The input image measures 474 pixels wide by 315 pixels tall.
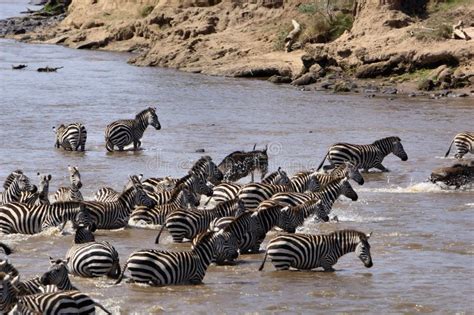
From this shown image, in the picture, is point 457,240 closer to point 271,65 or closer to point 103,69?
point 271,65

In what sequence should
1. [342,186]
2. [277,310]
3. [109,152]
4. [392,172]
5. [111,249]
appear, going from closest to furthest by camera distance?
[277,310], [111,249], [342,186], [392,172], [109,152]

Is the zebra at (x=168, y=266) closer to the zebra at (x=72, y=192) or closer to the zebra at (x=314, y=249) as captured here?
the zebra at (x=314, y=249)

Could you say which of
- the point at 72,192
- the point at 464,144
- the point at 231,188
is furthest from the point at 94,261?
the point at 464,144

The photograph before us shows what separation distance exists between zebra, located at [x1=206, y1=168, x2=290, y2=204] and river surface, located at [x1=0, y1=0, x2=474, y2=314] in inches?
40.3

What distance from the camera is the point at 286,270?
13031mm

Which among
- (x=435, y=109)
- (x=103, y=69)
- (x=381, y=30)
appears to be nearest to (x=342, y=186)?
(x=435, y=109)

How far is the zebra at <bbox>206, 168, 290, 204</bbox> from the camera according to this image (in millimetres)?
16406

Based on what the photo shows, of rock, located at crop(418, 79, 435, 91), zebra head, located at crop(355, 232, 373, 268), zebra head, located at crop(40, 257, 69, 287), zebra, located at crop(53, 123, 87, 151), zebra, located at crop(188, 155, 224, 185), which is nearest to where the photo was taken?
zebra head, located at crop(40, 257, 69, 287)

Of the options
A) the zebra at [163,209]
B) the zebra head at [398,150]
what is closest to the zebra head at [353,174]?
the zebra head at [398,150]

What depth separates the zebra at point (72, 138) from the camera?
2366cm

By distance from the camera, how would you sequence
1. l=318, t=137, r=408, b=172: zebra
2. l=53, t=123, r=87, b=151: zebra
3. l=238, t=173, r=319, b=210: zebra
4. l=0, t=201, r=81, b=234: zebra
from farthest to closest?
l=53, t=123, r=87, b=151: zebra < l=318, t=137, r=408, b=172: zebra < l=238, t=173, r=319, b=210: zebra < l=0, t=201, r=81, b=234: zebra

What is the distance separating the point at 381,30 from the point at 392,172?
15.7m

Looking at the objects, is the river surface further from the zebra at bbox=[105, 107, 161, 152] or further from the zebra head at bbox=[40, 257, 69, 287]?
the zebra head at bbox=[40, 257, 69, 287]

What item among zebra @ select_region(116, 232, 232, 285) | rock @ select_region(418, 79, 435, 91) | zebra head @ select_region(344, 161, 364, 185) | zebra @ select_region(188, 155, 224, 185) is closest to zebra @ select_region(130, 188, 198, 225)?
zebra @ select_region(188, 155, 224, 185)
